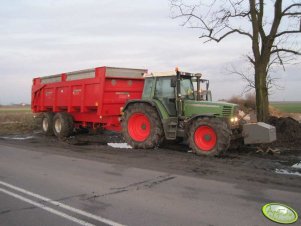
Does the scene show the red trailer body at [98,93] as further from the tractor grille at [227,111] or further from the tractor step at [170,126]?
the tractor grille at [227,111]

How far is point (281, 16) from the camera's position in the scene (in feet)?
49.6

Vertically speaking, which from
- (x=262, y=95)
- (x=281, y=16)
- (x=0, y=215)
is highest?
(x=281, y=16)

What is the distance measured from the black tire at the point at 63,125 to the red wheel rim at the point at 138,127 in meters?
4.34

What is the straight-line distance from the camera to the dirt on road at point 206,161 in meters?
8.27

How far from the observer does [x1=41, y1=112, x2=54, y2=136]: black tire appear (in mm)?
17469

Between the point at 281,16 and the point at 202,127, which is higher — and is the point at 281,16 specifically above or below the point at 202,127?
above

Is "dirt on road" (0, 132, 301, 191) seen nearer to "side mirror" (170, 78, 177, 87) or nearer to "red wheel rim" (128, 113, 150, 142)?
"red wheel rim" (128, 113, 150, 142)

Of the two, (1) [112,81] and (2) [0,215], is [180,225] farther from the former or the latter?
(1) [112,81]

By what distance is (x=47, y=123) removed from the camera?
17656mm

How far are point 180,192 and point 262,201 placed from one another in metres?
1.46

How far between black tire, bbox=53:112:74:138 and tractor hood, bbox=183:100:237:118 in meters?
6.28

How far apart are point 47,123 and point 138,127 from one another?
646 centimetres

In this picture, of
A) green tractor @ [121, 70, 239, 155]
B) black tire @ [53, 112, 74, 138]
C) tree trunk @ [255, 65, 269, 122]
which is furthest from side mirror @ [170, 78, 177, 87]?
black tire @ [53, 112, 74, 138]

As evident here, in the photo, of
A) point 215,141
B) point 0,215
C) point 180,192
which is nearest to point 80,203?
point 0,215
